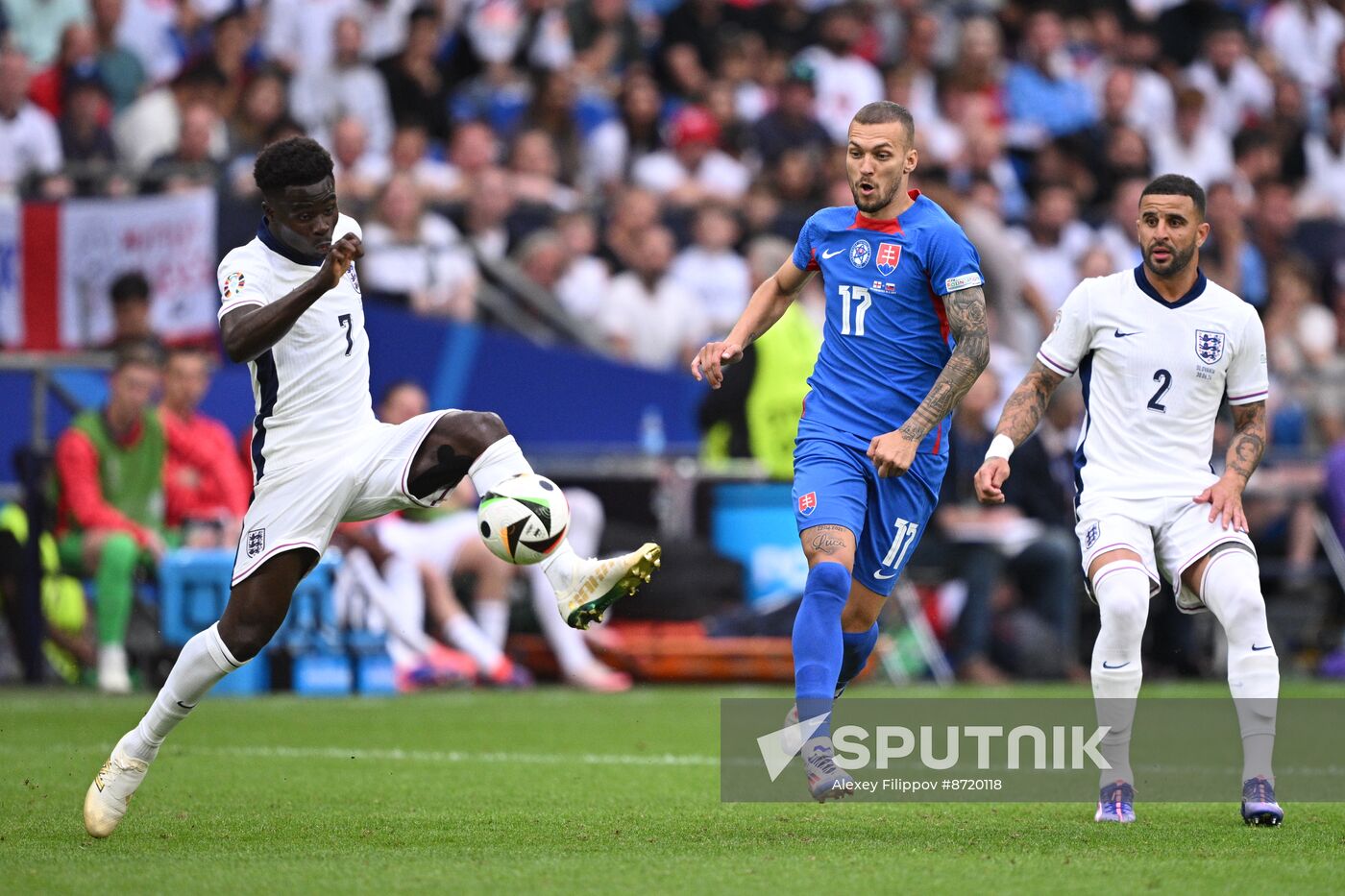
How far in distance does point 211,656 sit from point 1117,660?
3.23 meters

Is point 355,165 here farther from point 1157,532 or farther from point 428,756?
point 1157,532

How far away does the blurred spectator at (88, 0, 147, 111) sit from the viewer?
16.6 m

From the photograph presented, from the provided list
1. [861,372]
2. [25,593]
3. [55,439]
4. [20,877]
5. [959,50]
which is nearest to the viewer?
[20,877]

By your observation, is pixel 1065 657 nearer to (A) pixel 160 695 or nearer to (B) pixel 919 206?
(B) pixel 919 206

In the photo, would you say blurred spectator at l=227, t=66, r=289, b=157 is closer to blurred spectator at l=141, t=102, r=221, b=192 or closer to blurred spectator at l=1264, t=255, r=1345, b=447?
blurred spectator at l=141, t=102, r=221, b=192

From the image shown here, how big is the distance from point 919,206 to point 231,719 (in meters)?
5.48

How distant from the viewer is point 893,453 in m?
7.24

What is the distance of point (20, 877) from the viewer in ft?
19.0

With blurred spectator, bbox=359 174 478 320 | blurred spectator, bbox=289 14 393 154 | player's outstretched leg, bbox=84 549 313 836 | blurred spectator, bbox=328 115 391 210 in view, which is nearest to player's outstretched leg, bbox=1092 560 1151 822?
player's outstretched leg, bbox=84 549 313 836

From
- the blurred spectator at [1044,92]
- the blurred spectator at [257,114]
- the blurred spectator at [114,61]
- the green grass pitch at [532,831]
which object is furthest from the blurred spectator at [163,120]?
the blurred spectator at [1044,92]

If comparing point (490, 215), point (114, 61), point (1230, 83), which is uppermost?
point (1230, 83)

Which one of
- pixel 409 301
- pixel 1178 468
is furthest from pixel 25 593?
pixel 1178 468

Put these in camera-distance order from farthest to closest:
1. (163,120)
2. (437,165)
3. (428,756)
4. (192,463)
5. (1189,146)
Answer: (1189,146) → (437,165) → (163,120) → (192,463) → (428,756)

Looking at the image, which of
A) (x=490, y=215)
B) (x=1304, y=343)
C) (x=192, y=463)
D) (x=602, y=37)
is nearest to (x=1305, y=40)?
(x=1304, y=343)
